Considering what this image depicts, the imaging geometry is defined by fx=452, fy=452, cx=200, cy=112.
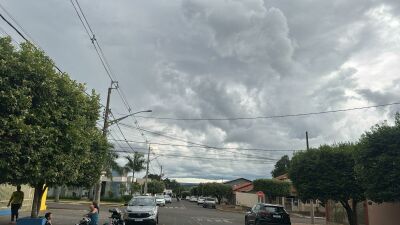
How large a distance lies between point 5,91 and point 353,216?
63.3 feet

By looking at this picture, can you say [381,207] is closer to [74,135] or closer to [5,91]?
[74,135]

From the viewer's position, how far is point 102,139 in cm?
2239

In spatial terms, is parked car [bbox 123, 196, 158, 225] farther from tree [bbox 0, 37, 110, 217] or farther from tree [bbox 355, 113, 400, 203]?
tree [bbox 355, 113, 400, 203]

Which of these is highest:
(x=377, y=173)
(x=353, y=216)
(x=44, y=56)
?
(x=44, y=56)

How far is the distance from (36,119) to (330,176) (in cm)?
1602

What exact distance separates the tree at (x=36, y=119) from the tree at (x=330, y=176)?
1321 centimetres

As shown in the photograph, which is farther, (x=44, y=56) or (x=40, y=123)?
(x=44, y=56)

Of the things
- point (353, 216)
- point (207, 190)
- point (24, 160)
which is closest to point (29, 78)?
point (24, 160)

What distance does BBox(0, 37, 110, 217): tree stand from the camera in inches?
485

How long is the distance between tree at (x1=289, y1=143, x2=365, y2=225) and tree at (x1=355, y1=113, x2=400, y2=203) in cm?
491

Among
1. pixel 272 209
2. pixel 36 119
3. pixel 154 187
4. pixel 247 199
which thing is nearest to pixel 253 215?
pixel 272 209

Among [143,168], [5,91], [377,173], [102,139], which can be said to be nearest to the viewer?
[5,91]

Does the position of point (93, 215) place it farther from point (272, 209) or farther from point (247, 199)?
point (247, 199)

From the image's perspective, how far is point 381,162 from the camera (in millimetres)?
16469
